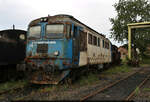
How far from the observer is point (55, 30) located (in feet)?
25.4

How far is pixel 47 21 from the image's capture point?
8039mm

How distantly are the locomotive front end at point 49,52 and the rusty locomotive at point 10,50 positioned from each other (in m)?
1.78

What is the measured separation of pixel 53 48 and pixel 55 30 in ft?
3.02

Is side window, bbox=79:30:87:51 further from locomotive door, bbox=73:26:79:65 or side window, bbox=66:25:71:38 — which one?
side window, bbox=66:25:71:38

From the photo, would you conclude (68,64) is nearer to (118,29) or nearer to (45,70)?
(45,70)

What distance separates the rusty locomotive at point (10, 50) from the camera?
8.90 metres

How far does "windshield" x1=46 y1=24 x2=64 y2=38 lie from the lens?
759 centimetres

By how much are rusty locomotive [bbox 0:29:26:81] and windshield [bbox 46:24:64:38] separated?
2.92 metres

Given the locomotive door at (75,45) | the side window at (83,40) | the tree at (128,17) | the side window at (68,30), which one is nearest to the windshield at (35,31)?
the side window at (68,30)

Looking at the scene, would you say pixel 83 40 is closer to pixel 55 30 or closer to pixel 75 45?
pixel 75 45

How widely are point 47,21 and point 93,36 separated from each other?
3.80m

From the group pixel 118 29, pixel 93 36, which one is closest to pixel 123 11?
pixel 118 29

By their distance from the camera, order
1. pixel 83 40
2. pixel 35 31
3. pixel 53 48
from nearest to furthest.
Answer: pixel 53 48
pixel 35 31
pixel 83 40

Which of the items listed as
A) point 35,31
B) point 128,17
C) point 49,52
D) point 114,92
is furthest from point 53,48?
point 128,17
